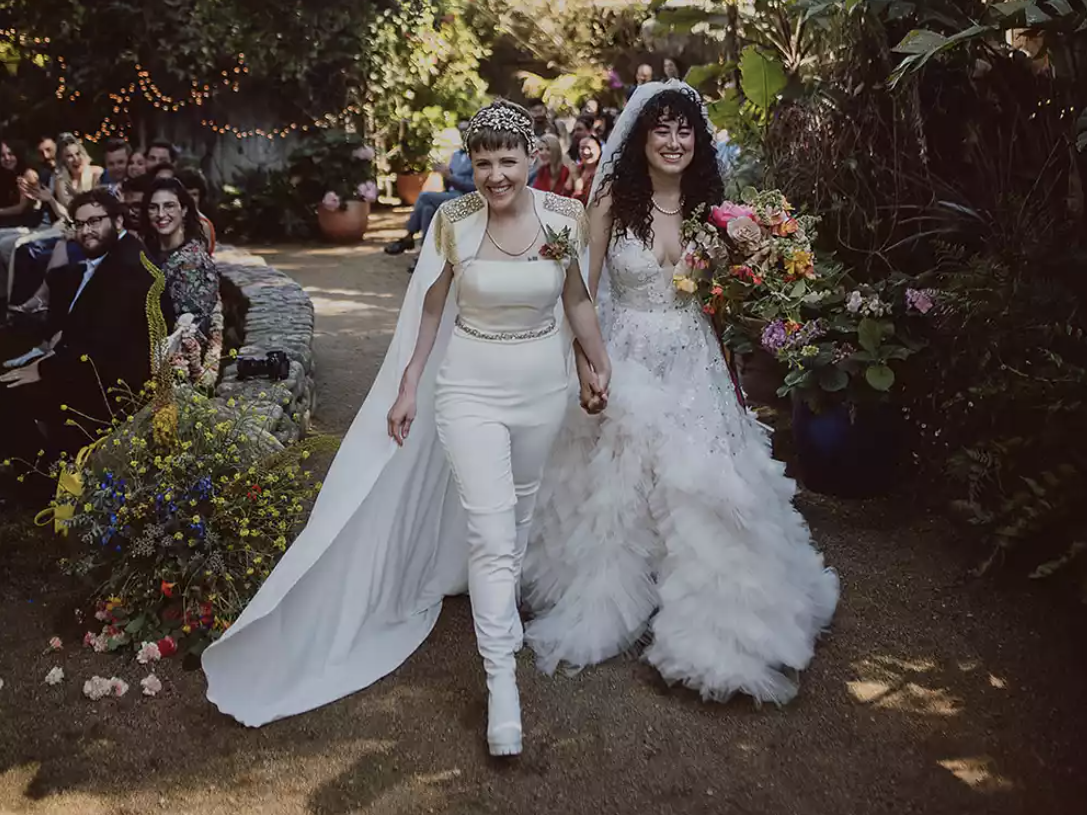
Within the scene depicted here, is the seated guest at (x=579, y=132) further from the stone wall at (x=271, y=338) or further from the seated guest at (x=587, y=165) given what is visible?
the stone wall at (x=271, y=338)

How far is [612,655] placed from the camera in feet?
12.0

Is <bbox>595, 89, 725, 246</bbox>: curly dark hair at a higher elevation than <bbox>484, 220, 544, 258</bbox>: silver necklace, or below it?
higher

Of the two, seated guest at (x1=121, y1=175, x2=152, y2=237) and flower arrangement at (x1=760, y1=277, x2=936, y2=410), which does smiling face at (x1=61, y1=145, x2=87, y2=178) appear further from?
flower arrangement at (x1=760, y1=277, x2=936, y2=410)

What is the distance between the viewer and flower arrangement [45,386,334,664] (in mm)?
3697

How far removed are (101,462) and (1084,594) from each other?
3.65 meters

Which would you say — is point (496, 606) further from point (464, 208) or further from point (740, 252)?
point (740, 252)

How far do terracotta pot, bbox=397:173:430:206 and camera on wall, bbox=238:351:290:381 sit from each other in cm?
1014

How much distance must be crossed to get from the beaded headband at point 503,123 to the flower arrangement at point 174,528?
1.52m

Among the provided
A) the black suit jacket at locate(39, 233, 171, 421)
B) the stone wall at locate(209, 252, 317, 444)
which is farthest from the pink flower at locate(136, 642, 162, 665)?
the black suit jacket at locate(39, 233, 171, 421)

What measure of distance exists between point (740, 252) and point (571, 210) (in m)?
0.61

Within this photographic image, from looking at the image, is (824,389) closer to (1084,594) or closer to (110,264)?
(1084,594)

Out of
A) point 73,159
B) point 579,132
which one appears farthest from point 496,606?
point 579,132

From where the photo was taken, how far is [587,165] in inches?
381

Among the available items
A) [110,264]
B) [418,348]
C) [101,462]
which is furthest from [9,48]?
[418,348]
